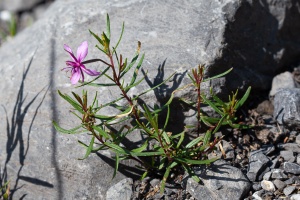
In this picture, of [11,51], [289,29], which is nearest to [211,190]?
[289,29]

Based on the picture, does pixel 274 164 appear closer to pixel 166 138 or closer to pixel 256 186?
pixel 256 186

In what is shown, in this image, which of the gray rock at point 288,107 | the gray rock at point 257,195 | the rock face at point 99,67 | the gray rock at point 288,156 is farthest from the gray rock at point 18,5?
the gray rock at point 257,195

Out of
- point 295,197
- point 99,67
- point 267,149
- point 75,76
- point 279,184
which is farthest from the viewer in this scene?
point 99,67

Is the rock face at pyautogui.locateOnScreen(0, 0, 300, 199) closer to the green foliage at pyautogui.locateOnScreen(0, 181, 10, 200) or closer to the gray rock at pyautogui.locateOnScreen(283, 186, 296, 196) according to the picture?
the green foliage at pyautogui.locateOnScreen(0, 181, 10, 200)

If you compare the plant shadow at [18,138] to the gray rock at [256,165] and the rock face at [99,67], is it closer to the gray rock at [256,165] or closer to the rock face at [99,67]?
the rock face at [99,67]

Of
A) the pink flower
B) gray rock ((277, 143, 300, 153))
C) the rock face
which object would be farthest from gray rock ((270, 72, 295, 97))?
the pink flower

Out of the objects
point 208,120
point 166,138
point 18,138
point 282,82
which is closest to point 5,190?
point 18,138
